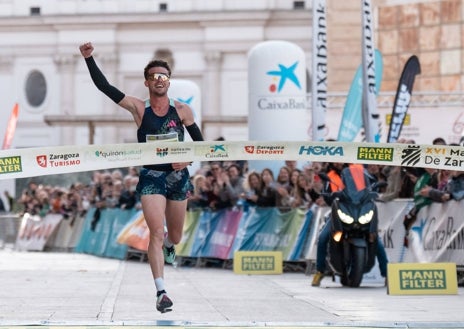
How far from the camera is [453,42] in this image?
5322 centimetres

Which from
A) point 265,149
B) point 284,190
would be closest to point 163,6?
point 284,190

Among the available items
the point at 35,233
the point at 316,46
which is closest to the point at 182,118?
the point at 316,46

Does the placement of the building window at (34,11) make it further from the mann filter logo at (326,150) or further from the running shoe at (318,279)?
the mann filter logo at (326,150)

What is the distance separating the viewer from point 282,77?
28.7 metres

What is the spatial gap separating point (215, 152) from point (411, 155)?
5.45 ft

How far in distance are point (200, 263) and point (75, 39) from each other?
62113 mm

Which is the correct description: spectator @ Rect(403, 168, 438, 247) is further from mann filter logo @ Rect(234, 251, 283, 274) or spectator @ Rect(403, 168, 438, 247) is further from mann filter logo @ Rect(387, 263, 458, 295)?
mann filter logo @ Rect(234, 251, 283, 274)

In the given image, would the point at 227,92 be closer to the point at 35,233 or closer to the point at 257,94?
the point at 35,233

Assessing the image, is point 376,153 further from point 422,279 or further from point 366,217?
point 366,217

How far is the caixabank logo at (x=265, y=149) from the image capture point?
39.3ft

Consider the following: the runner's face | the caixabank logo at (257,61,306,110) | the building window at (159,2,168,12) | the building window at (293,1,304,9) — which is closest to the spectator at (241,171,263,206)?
the caixabank logo at (257,61,306,110)

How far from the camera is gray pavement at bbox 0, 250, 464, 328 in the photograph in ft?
35.0

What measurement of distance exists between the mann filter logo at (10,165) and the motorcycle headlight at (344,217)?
18.8 ft

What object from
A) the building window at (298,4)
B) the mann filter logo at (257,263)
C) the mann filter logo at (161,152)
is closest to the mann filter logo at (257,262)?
the mann filter logo at (257,263)
